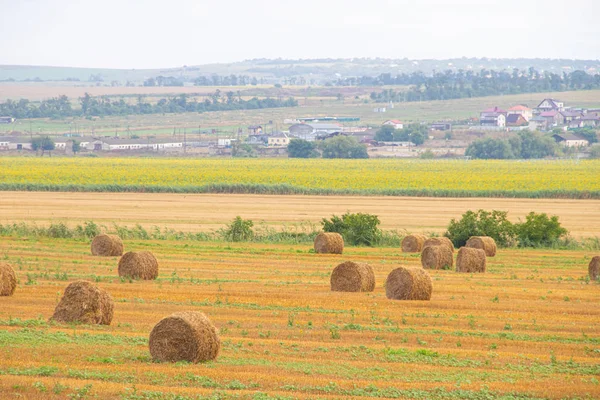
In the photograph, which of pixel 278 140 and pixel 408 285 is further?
pixel 278 140

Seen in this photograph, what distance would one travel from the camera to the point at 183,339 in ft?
48.3

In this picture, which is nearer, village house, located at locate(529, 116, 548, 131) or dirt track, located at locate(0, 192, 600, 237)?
dirt track, located at locate(0, 192, 600, 237)

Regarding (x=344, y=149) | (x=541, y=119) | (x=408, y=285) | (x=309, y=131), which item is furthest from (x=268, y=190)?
(x=541, y=119)

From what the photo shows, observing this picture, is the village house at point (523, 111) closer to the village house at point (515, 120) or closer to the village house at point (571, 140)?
the village house at point (515, 120)

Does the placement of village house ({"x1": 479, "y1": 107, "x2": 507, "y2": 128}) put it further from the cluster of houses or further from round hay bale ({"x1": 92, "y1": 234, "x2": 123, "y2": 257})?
round hay bale ({"x1": 92, "y1": 234, "x2": 123, "y2": 257})

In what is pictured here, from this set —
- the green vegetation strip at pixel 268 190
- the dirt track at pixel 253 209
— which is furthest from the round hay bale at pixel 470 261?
the green vegetation strip at pixel 268 190

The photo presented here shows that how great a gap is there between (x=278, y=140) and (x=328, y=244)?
121 m

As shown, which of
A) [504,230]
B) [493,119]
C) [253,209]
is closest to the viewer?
[504,230]

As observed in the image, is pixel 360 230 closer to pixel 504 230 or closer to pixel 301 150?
pixel 504 230

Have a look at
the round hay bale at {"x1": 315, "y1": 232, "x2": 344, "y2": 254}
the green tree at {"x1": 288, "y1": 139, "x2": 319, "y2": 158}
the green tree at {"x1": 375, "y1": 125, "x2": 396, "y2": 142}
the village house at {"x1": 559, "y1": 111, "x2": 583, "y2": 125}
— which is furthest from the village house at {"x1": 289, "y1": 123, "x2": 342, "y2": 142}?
the round hay bale at {"x1": 315, "y1": 232, "x2": 344, "y2": 254}

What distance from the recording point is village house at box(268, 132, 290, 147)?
152 m

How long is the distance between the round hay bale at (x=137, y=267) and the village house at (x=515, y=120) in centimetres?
16127

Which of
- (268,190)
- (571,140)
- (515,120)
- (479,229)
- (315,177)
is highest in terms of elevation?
(479,229)

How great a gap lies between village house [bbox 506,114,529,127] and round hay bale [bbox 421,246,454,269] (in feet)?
509
